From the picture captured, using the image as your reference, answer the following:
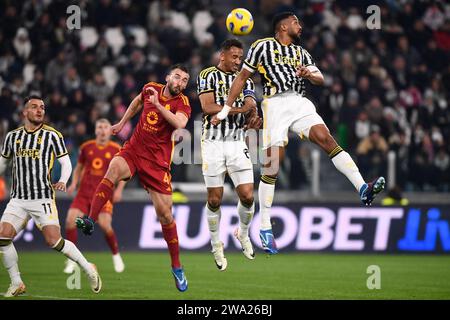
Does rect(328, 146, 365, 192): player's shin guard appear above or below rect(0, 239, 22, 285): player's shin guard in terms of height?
above

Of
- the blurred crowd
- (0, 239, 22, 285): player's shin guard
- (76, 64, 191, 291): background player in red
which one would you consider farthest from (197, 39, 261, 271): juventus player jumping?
the blurred crowd

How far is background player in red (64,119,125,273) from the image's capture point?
18.3 m

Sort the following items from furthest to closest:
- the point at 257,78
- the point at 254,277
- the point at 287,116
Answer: the point at 257,78 < the point at 254,277 < the point at 287,116

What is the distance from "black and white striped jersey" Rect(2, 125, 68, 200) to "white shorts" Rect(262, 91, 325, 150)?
9.20 feet

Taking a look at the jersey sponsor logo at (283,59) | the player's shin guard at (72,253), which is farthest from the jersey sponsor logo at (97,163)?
the jersey sponsor logo at (283,59)

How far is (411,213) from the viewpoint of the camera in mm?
22125

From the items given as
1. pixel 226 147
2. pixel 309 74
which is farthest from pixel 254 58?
pixel 226 147

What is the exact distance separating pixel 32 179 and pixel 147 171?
152cm

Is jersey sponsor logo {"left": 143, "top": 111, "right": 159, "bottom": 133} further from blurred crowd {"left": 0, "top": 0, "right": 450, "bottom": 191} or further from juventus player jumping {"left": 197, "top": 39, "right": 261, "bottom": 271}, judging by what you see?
blurred crowd {"left": 0, "top": 0, "right": 450, "bottom": 191}

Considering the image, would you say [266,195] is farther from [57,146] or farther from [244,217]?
[57,146]

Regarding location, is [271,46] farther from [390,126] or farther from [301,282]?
[390,126]

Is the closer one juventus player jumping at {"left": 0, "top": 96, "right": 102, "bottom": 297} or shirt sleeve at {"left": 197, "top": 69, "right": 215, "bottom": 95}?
juventus player jumping at {"left": 0, "top": 96, "right": 102, "bottom": 297}

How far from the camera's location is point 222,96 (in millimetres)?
14305

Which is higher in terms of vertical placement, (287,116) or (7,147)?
(287,116)
